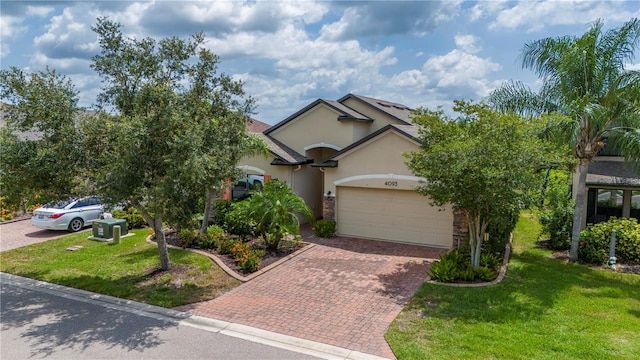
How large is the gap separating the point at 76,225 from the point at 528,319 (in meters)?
17.6

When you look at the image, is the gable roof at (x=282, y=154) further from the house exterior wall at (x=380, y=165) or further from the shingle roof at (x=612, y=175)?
the shingle roof at (x=612, y=175)

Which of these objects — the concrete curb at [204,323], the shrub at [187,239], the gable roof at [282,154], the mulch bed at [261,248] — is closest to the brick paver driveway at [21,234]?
the concrete curb at [204,323]

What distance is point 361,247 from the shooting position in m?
15.4

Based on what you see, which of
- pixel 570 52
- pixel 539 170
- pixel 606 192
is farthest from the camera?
pixel 606 192

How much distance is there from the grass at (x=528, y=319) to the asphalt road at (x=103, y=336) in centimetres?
260

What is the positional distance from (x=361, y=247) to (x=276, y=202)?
12.1ft

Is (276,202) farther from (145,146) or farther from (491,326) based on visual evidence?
(491,326)

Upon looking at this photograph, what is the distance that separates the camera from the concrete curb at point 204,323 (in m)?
7.69

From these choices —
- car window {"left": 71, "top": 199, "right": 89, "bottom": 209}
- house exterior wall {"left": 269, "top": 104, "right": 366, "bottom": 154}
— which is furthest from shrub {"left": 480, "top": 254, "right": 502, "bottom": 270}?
car window {"left": 71, "top": 199, "right": 89, "bottom": 209}

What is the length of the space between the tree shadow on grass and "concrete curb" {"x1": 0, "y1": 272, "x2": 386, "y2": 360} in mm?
219

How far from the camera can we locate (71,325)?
29.5 ft

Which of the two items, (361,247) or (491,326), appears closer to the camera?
(491,326)

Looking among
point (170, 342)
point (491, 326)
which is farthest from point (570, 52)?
point (170, 342)

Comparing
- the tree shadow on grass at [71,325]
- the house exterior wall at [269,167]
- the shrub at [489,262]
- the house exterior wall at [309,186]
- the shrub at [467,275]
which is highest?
the house exterior wall at [269,167]
